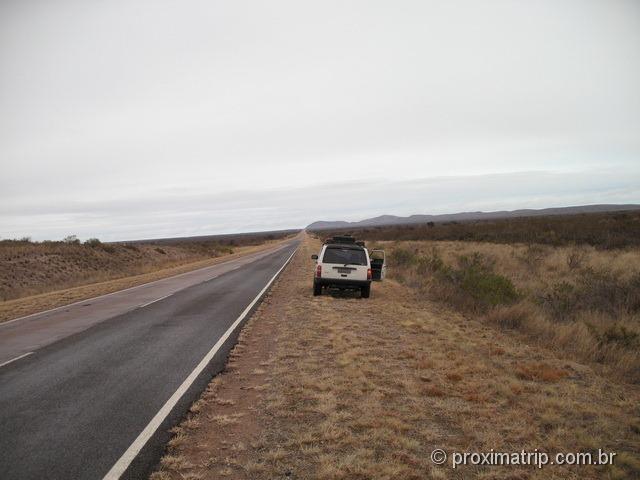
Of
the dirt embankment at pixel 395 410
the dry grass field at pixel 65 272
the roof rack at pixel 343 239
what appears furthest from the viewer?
the dry grass field at pixel 65 272

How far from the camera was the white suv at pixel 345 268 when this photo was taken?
14.9m

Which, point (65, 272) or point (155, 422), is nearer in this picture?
point (155, 422)

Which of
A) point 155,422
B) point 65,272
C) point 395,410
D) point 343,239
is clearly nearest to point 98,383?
point 155,422

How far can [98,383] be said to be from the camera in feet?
22.4

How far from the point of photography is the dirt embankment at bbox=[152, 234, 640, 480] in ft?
14.1
